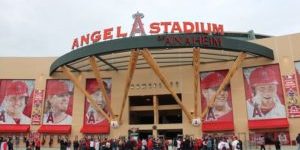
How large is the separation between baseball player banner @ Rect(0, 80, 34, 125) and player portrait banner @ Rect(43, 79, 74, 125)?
239 cm

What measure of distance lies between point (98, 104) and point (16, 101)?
11.0 m

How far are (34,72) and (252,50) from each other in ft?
93.5

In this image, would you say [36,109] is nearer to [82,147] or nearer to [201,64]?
[82,147]

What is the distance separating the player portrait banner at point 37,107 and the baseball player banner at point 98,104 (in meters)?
6.05

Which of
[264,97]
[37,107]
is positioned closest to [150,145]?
[264,97]

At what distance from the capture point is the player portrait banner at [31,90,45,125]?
43959 mm

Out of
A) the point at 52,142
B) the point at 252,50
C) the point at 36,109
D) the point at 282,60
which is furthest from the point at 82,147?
the point at 282,60

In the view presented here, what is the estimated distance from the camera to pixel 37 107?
44.5 metres

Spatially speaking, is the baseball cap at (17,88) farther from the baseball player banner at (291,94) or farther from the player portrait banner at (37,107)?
the baseball player banner at (291,94)

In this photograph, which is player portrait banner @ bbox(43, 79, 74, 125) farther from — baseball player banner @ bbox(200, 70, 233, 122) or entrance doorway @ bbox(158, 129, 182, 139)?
baseball player banner @ bbox(200, 70, 233, 122)

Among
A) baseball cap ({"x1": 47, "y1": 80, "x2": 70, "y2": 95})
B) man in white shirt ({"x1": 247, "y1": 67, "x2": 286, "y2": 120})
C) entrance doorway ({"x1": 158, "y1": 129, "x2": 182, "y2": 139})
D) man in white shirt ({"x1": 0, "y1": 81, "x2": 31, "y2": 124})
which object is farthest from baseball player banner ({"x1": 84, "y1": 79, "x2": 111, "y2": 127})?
man in white shirt ({"x1": 247, "y1": 67, "x2": 286, "y2": 120})

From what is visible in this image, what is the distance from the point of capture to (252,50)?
122 ft

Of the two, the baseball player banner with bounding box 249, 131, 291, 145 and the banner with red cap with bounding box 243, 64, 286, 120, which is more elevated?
the banner with red cap with bounding box 243, 64, 286, 120

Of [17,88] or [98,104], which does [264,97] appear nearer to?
[98,104]
